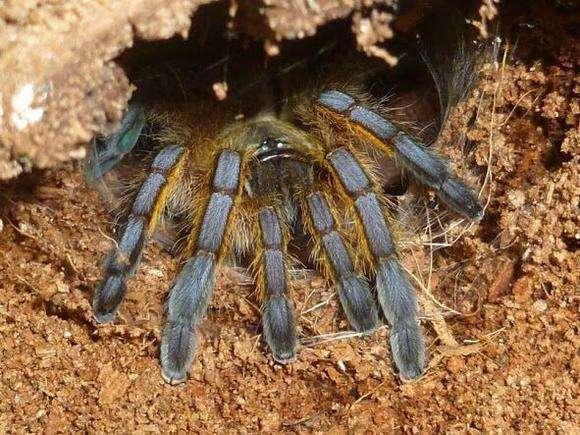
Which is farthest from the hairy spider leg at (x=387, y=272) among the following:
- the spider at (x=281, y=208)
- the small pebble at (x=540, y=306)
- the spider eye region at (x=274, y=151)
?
the small pebble at (x=540, y=306)

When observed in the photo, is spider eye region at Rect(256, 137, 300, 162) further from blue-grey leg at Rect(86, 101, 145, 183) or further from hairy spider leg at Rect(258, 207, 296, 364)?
blue-grey leg at Rect(86, 101, 145, 183)

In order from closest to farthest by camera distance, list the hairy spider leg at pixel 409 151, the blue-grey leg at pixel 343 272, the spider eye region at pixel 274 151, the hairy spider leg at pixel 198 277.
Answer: the hairy spider leg at pixel 198 277
the blue-grey leg at pixel 343 272
the hairy spider leg at pixel 409 151
the spider eye region at pixel 274 151

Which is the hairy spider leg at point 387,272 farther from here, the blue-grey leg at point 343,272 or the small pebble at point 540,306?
the small pebble at point 540,306

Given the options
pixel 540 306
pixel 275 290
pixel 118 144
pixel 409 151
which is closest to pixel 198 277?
pixel 275 290

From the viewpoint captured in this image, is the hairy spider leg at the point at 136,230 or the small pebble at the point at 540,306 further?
the hairy spider leg at the point at 136,230

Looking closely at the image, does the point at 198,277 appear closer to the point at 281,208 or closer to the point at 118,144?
the point at 281,208

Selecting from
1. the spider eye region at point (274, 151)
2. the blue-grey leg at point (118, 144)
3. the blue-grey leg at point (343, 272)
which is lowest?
the blue-grey leg at point (343, 272)

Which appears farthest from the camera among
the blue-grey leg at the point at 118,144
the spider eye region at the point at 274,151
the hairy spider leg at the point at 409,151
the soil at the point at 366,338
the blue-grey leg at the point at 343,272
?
the spider eye region at the point at 274,151
